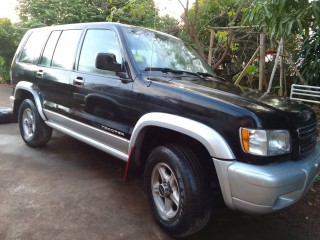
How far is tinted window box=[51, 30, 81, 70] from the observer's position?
3998 millimetres

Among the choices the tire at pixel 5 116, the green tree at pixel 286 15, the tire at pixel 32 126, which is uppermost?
the green tree at pixel 286 15

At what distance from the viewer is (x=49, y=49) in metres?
4.50

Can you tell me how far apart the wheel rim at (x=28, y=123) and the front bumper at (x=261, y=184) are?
11.7 ft

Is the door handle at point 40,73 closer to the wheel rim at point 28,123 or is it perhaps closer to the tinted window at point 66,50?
the tinted window at point 66,50

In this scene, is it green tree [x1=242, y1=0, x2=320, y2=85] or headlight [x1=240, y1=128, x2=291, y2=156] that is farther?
green tree [x1=242, y1=0, x2=320, y2=85]

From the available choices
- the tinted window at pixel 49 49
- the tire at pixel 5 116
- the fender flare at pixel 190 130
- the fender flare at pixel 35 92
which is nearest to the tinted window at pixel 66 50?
the tinted window at pixel 49 49

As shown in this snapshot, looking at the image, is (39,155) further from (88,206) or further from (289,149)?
(289,149)

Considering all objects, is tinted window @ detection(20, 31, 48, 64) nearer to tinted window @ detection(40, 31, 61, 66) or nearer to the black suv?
tinted window @ detection(40, 31, 61, 66)

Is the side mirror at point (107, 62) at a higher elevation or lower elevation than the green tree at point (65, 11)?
lower

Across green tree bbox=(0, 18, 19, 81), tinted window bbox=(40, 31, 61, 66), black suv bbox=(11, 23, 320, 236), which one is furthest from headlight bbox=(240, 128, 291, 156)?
green tree bbox=(0, 18, 19, 81)

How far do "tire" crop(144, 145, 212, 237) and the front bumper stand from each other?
0.23 meters

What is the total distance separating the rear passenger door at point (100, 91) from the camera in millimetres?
3170

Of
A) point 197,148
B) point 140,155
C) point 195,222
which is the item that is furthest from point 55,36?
point 195,222

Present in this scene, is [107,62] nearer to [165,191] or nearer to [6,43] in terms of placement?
[165,191]
